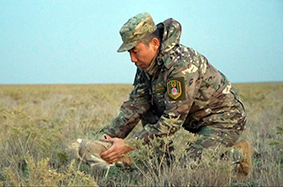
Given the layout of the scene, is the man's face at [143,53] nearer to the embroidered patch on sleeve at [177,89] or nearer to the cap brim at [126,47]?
the cap brim at [126,47]

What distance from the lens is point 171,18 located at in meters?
3.78

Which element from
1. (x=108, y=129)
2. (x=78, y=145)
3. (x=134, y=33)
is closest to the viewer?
(x=134, y=33)

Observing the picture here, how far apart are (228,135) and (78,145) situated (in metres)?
1.56

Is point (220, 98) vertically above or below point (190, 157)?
above

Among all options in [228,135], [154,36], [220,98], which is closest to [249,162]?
[228,135]

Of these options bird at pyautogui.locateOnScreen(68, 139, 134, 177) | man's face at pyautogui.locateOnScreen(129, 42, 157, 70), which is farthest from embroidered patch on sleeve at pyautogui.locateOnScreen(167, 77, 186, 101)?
bird at pyautogui.locateOnScreen(68, 139, 134, 177)

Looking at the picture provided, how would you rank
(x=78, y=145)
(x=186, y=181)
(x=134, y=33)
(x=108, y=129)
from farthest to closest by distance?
(x=108, y=129)
(x=78, y=145)
(x=134, y=33)
(x=186, y=181)

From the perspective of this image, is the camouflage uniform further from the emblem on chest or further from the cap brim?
the cap brim

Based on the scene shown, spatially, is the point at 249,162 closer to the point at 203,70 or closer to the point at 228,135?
the point at 228,135

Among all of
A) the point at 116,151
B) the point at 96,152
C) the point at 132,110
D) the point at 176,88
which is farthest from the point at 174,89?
the point at 132,110

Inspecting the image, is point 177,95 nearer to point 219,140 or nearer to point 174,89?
point 174,89

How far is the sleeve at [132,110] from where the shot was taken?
14.0ft

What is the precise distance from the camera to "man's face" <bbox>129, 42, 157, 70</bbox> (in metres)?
3.48

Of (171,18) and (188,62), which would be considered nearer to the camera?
(188,62)
